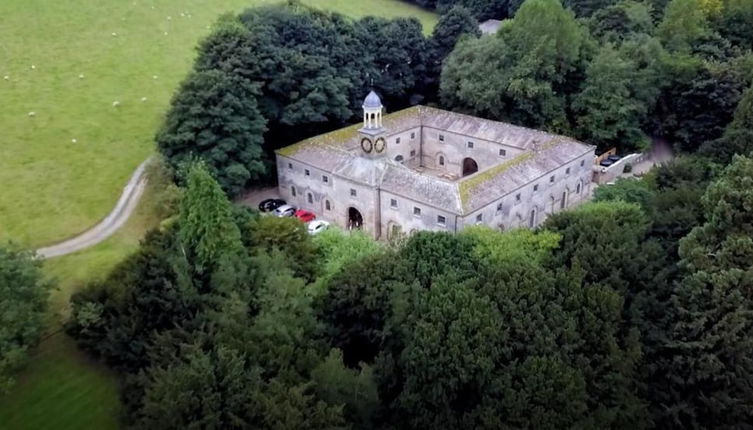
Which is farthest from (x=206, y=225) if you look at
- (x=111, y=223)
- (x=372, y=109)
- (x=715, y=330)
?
(x=715, y=330)

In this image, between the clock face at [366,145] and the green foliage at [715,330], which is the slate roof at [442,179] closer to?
the clock face at [366,145]

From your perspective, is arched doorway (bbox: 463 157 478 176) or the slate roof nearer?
the slate roof

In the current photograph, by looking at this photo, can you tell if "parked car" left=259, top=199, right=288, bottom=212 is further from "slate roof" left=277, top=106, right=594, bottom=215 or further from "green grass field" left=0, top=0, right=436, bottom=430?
"green grass field" left=0, top=0, right=436, bottom=430

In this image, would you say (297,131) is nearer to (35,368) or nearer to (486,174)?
(486,174)

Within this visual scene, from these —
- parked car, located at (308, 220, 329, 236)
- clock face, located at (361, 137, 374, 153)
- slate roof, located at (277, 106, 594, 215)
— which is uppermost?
clock face, located at (361, 137, 374, 153)

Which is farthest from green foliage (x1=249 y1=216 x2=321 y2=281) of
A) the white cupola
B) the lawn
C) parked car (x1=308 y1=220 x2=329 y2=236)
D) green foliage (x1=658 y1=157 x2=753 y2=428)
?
green foliage (x1=658 y1=157 x2=753 y2=428)

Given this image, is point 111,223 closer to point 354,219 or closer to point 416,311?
point 354,219

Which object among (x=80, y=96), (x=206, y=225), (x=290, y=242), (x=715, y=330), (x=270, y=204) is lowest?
(x=270, y=204)

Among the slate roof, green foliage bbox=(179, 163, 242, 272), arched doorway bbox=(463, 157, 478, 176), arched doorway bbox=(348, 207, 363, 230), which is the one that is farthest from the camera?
arched doorway bbox=(463, 157, 478, 176)
